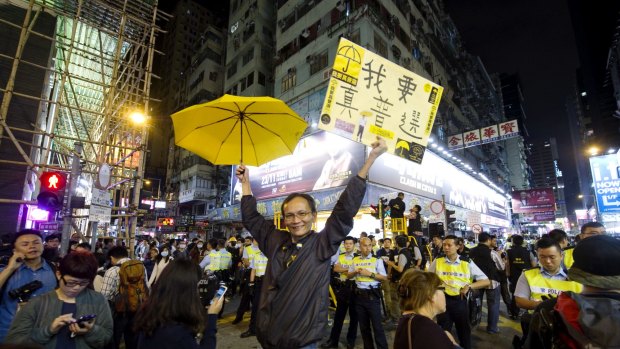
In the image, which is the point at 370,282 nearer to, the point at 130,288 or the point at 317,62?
the point at 130,288

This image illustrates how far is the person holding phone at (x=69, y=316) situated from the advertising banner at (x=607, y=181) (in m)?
20.9

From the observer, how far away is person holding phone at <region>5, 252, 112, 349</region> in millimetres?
2482

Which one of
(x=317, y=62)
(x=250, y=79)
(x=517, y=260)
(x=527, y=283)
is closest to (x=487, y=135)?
(x=317, y=62)

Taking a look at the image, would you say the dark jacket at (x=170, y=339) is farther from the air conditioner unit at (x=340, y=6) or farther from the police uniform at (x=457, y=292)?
the air conditioner unit at (x=340, y=6)

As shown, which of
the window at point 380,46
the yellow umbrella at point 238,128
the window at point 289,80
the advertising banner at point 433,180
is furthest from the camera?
the window at point 289,80

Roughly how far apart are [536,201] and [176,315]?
48.1 metres

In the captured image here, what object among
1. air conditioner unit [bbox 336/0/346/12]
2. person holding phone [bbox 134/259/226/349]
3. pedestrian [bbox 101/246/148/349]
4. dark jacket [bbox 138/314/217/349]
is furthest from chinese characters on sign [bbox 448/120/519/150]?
dark jacket [bbox 138/314/217/349]

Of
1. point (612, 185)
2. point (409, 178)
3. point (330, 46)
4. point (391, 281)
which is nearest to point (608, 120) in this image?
point (612, 185)

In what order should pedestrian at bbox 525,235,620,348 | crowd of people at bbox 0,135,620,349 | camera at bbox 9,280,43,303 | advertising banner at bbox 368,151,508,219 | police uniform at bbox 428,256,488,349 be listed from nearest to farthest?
pedestrian at bbox 525,235,620,348, crowd of people at bbox 0,135,620,349, camera at bbox 9,280,43,303, police uniform at bbox 428,256,488,349, advertising banner at bbox 368,151,508,219

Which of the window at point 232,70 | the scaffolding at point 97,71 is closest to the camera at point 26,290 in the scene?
the scaffolding at point 97,71

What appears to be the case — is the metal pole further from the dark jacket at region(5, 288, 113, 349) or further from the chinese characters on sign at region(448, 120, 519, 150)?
the chinese characters on sign at region(448, 120, 519, 150)

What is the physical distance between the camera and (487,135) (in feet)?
73.6

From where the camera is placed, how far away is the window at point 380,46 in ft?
77.0

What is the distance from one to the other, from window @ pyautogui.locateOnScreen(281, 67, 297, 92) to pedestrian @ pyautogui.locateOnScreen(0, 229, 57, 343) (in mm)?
25776
